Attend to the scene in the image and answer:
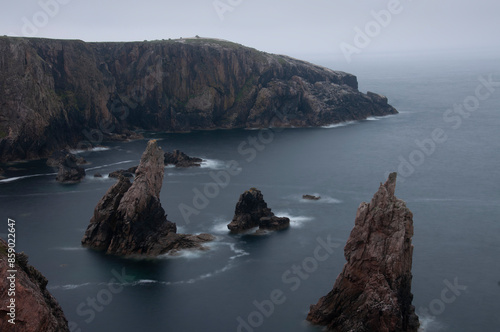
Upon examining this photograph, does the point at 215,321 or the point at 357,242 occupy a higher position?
the point at 357,242

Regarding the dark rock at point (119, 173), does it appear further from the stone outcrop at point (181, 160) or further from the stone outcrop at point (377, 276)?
the stone outcrop at point (377, 276)

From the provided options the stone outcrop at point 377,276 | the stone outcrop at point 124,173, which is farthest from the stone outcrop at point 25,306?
the stone outcrop at point 124,173

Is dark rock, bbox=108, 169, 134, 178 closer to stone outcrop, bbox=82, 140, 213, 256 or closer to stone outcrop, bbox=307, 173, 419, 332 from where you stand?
stone outcrop, bbox=82, 140, 213, 256

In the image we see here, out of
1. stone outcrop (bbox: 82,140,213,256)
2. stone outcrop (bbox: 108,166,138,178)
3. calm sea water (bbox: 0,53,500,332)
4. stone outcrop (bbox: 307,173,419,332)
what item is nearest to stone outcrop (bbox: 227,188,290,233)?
calm sea water (bbox: 0,53,500,332)

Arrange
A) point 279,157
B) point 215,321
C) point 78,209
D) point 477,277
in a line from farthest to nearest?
point 279,157 < point 78,209 < point 477,277 < point 215,321

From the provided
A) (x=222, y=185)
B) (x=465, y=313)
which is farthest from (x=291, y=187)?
(x=465, y=313)

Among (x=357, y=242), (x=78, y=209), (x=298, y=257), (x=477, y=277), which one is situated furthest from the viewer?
(x=78, y=209)

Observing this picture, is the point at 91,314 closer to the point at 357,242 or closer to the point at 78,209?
the point at 357,242

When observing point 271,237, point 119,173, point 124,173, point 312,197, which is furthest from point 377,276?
point 119,173

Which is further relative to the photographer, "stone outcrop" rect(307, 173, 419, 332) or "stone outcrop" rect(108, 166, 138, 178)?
"stone outcrop" rect(108, 166, 138, 178)
